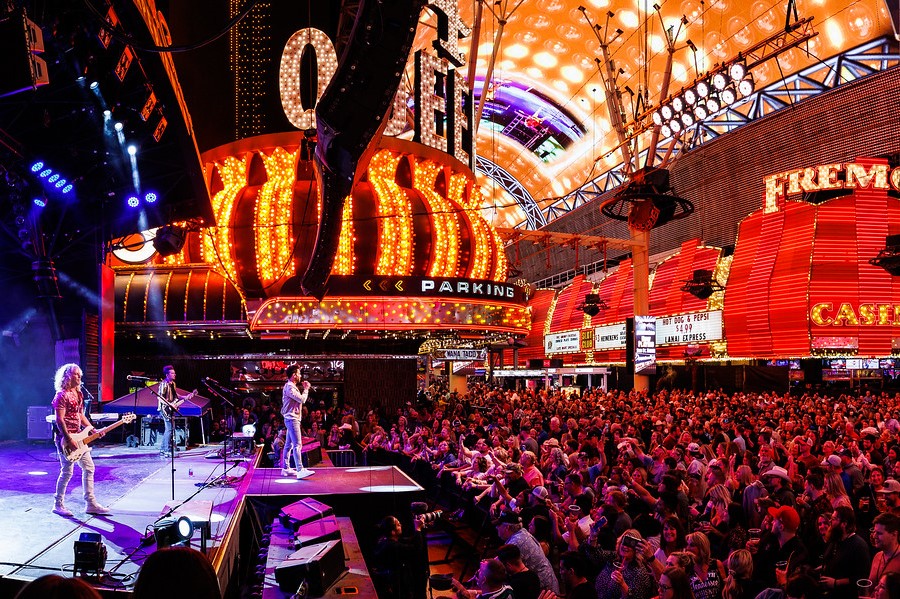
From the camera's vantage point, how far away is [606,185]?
4247 cm

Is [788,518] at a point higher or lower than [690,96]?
lower

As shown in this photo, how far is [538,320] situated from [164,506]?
36.9 metres

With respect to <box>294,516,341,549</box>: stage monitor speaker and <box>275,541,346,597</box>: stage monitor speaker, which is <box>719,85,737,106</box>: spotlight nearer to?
<box>294,516,341,549</box>: stage monitor speaker

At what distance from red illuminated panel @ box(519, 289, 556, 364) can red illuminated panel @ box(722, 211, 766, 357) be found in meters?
15.2

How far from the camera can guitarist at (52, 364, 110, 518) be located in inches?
328

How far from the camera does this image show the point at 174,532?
22.0 feet

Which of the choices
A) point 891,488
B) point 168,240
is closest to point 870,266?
point 891,488

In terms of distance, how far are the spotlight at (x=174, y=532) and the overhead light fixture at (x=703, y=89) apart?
20.7 m

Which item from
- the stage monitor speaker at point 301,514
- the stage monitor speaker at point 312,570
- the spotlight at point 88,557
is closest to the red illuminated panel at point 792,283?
the stage monitor speaker at point 301,514

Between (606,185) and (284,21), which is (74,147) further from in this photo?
(606,185)

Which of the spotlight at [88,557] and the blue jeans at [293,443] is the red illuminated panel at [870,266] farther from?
the spotlight at [88,557]

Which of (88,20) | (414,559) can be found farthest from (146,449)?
(88,20)

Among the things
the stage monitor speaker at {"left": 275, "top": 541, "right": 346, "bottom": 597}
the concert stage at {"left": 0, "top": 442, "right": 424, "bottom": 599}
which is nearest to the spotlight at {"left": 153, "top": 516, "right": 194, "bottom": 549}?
the concert stage at {"left": 0, "top": 442, "right": 424, "bottom": 599}

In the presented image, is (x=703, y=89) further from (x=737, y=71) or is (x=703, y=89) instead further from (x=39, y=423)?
(x=39, y=423)
